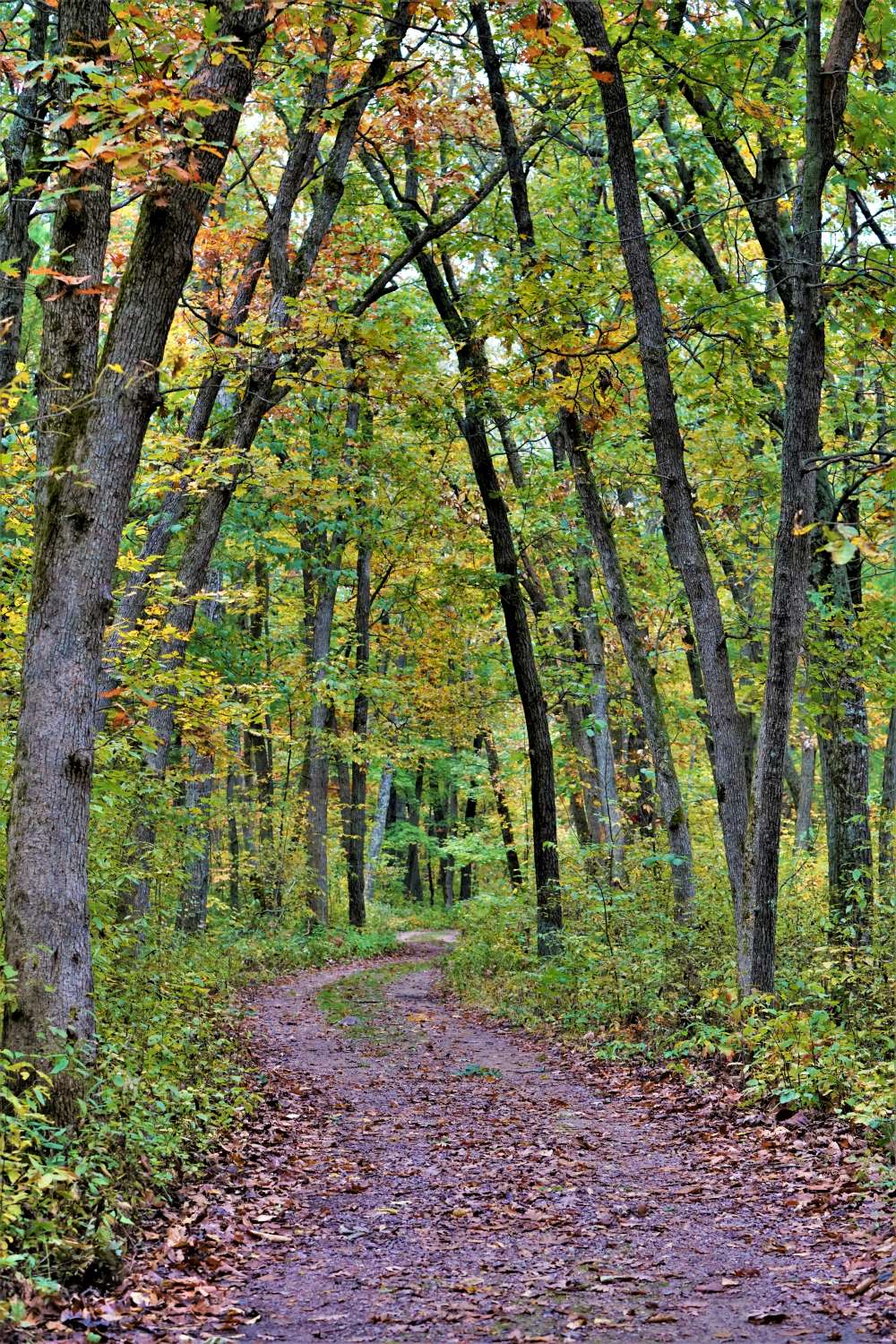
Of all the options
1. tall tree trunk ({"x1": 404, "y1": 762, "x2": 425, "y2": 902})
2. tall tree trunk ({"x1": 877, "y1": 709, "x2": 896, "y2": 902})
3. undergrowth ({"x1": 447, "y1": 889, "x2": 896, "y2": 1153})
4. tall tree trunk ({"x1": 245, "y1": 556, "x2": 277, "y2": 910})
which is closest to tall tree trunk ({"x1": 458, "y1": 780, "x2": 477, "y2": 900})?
tall tree trunk ({"x1": 404, "y1": 762, "x2": 425, "y2": 902})

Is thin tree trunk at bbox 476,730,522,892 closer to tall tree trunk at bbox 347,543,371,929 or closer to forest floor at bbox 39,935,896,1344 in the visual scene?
tall tree trunk at bbox 347,543,371,929

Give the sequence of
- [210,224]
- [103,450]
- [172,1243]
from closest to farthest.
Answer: [172,1243] → [103,450] → [210,224]

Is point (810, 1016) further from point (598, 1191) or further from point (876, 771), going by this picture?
point (876, 771)

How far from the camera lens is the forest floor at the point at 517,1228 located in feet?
13.4

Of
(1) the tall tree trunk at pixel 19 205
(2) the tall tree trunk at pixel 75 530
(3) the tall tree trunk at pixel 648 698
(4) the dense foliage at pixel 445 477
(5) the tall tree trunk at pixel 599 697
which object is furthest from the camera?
(5) the tall tree trunk at pixel 599 697

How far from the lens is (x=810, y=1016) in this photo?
24.0 ft

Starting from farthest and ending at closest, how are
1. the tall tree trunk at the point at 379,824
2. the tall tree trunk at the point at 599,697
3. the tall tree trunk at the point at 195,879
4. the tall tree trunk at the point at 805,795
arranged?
the tall tree trunk at the point at 379,824
the tall tree trunk at the point at 805,795
the tall tree trunk at the point at 599,697
the tall tree trunk at the point at 195,879

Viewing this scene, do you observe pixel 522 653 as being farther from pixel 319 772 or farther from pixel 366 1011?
pixel 319 772

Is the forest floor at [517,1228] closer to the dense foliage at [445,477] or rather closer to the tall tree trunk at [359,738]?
the dense foliage at [445,477]

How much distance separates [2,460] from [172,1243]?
5.22 m

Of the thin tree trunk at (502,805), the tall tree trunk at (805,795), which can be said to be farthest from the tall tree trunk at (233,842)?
the tall tree trunk at (805,795)

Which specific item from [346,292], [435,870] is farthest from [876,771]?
[346,292]

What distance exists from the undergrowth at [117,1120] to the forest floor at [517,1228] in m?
0.18

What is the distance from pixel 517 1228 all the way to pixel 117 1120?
207 cm
